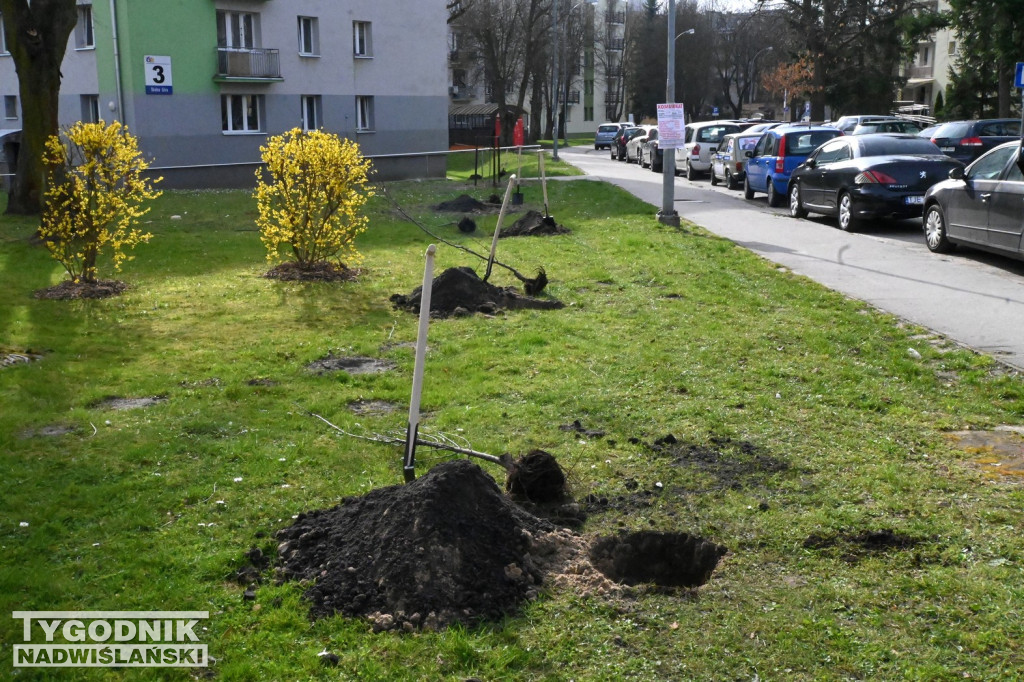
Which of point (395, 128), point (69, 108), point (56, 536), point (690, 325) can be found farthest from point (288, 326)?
point (395, 128)

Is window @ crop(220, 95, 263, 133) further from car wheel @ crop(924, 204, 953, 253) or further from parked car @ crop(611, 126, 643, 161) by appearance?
car wheel @ crop(924, 204, 953, 253)

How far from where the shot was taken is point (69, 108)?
35.0 m

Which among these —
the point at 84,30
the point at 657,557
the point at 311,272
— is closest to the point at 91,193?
the point at 311,272

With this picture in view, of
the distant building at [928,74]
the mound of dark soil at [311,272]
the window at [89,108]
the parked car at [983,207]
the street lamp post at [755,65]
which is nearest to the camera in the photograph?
the parked car at [983,207]

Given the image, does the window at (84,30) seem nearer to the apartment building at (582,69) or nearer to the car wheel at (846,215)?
the car wheel at (846,215)

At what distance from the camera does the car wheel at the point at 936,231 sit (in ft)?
48.7

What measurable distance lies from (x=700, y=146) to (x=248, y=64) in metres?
16.0

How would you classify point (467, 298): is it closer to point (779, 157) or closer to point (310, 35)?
point (779, 157)

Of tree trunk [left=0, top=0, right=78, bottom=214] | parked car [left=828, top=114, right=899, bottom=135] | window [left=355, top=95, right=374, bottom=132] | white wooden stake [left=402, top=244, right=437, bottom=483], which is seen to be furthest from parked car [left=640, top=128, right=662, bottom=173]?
white wooden stake [left=402, top=244, right=437, bottom=483]

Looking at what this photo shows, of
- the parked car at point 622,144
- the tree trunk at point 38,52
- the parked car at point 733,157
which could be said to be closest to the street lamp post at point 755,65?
the parked car at point 622,144

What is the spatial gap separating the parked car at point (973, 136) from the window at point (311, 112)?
73.8 ft

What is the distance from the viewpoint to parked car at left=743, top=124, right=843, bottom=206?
23.1m

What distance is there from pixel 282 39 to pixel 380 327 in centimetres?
3020

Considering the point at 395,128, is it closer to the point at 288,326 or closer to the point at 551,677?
the point at 288,326
